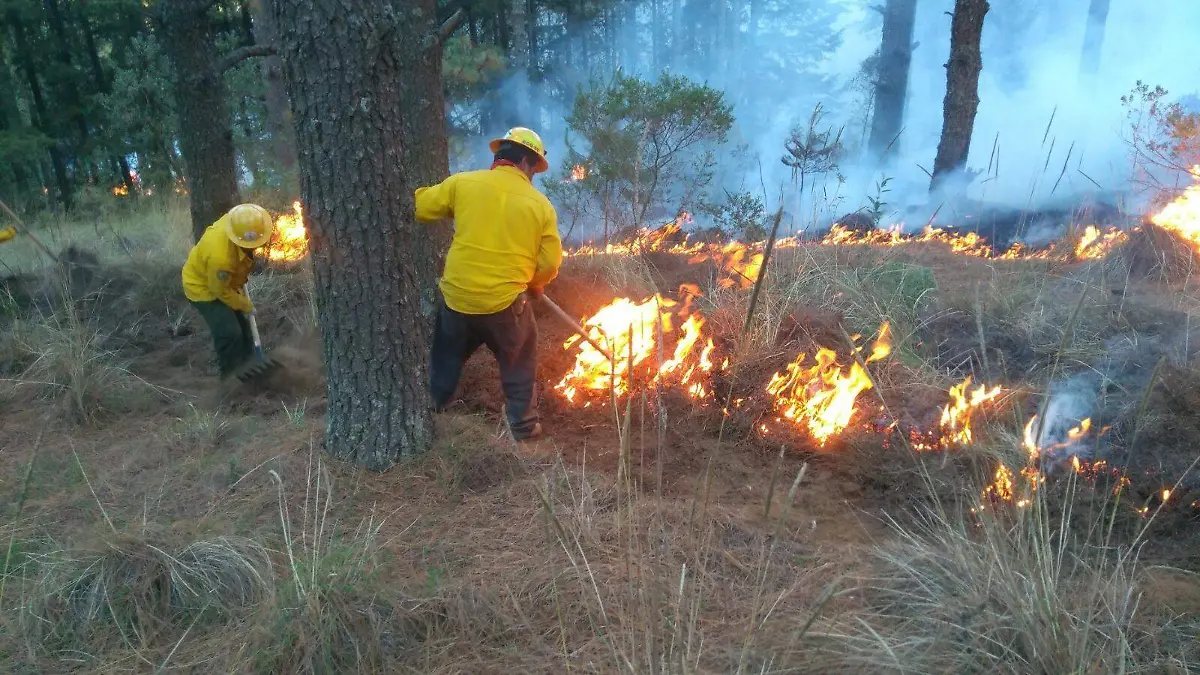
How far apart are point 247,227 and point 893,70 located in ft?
63.8

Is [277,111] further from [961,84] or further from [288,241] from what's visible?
[961,84]

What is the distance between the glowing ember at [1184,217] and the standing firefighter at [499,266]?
18.3 feet

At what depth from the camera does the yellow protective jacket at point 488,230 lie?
13.7ft

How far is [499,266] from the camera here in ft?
14.0

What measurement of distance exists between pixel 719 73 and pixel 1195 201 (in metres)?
23.2

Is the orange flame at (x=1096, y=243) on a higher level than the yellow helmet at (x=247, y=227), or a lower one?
lower

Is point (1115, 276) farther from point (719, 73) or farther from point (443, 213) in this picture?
point (719, 73)

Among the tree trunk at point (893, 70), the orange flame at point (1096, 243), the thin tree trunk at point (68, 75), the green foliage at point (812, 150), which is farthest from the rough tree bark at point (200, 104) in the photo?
the tree trunk at point (893, 70)

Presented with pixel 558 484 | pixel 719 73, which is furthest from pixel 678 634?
pixel 719 73

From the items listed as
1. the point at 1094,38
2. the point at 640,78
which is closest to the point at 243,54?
the point at 640,78

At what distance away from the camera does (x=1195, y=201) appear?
6516 millimetres

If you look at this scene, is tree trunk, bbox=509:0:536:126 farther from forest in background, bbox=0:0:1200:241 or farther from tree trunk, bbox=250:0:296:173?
tree trunk, bbox=250:0:296:173

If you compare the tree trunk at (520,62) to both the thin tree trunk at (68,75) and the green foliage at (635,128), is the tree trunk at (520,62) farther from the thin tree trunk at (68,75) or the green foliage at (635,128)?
the thin tree trunk at (68,75)

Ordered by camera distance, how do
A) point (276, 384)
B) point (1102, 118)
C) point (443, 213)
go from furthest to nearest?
point (1102, 118), point (276, 384), point (443, 213)
